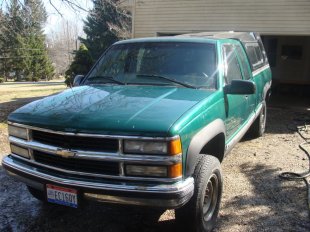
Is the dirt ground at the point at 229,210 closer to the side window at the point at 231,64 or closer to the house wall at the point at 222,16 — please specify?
the side window at the point at 231,64

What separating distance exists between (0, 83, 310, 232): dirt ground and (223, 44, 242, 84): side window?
1.47m

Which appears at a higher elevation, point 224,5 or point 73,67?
point 224,5

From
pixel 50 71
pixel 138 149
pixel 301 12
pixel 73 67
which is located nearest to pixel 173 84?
pixel 138 149

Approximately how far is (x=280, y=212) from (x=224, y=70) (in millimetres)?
1755

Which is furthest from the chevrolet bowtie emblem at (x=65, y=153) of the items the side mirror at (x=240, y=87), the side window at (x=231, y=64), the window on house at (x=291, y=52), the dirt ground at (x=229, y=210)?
the window on house at (x=291, y=52)

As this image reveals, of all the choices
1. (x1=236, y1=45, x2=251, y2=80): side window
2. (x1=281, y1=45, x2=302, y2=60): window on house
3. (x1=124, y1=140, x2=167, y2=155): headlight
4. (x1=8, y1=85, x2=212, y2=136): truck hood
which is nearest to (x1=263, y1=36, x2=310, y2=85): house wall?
(x1=281, y1=45, x2=302, y2=60): window on house

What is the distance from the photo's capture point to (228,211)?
4355mm

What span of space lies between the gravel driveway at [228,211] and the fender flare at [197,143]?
566mm

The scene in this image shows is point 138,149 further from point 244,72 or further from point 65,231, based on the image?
point 244,72

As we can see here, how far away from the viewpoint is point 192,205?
11.1 ft

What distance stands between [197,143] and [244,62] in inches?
103

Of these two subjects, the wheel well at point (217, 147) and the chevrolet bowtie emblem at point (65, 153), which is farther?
the wheel well at point (217, 147)

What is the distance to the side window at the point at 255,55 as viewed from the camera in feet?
20.0

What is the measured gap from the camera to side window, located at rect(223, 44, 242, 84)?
4.61m
